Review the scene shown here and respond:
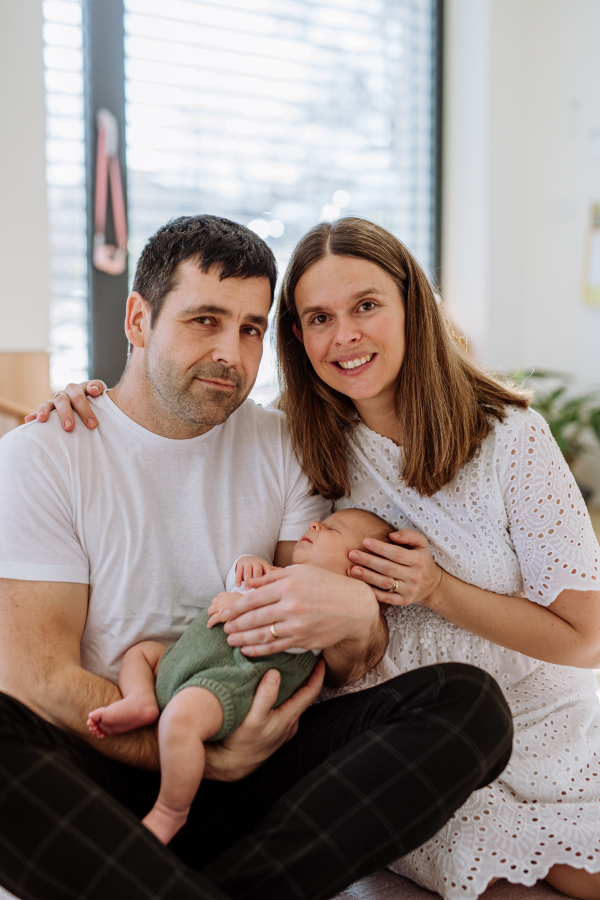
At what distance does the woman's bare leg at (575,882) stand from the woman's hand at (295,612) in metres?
0.54

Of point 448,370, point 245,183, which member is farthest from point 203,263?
point 245,183

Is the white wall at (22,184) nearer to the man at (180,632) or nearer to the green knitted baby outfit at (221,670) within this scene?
the man at (180,632)

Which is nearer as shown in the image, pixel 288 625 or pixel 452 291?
pixel 288 625

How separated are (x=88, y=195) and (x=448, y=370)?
254 centimetres

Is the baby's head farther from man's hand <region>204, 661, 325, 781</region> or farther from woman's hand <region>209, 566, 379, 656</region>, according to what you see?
man's hand <region>204, 661, 325, 781</region>

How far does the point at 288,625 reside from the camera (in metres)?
1.21

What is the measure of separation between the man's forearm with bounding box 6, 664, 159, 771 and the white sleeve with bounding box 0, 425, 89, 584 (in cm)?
17

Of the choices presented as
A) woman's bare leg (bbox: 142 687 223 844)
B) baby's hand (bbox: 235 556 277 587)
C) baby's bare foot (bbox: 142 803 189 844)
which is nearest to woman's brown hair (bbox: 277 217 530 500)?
baby's hand (bbox: 235 556 277 587)

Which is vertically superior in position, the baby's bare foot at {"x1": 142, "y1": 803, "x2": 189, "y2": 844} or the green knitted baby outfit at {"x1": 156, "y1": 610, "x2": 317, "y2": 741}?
the green knitted baby outfit at {"x1": 156, "y1": 610, "x2": 317, "y2": 741}

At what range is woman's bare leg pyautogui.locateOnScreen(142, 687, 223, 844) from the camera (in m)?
1.06

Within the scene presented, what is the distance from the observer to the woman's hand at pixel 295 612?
1220mm

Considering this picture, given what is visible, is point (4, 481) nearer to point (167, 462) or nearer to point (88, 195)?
point (167, 462)

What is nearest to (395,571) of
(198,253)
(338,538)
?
(338,538)

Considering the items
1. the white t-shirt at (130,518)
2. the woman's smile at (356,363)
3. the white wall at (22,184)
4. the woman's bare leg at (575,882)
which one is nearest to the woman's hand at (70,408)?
the white t-shirt at (130,518)
